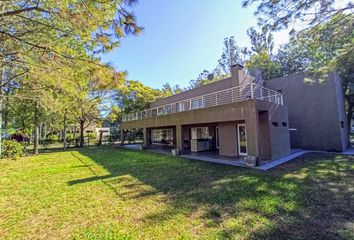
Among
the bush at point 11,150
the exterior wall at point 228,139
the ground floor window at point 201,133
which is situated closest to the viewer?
the exterior wall at point 228,139

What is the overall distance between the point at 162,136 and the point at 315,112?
47.5 feet

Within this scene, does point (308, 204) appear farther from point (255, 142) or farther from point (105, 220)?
point (105, 220)

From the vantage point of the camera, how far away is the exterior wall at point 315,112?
13.4 meters

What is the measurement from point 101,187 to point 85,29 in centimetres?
494

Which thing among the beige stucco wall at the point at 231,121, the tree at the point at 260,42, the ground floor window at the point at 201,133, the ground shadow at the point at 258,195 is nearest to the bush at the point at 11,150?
the ground shadow at the point at 258,195

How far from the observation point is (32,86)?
30.1 ft

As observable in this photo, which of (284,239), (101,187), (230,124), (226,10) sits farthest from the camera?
(230,124)

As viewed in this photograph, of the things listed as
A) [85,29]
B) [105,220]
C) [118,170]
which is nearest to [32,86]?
[118,170]

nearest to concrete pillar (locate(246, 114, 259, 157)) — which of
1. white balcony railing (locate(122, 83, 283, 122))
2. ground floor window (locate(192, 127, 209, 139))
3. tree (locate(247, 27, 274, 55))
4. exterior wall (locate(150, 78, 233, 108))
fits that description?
white balcony railing (locate(122, 83, 283, 122))

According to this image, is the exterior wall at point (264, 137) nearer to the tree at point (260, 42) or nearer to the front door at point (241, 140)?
the front door at point (241, 140)

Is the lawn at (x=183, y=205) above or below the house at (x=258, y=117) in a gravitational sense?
below

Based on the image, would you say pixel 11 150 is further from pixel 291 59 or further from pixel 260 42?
pixel 260 42

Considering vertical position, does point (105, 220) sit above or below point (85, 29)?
below

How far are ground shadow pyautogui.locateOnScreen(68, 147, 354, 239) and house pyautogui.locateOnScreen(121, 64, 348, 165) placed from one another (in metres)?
2.25
